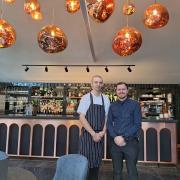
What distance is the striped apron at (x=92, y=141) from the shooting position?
259cm

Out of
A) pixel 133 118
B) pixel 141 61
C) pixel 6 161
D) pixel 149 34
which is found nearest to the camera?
pixel 6 161

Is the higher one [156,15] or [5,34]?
[156,15]

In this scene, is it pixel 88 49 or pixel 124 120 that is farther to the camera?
pixel 88 49

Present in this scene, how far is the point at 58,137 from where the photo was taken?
5.00m

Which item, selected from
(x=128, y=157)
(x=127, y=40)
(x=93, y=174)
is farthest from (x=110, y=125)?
(x=127, y=40)

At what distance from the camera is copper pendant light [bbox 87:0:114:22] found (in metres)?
1.90

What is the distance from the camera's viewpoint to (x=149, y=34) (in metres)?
4.17

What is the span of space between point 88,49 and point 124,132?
9.35ft

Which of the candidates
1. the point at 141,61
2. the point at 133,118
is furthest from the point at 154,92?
the point at 133,118

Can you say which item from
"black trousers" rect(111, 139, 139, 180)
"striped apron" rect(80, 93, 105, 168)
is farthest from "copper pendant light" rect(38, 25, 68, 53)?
"black trousers" rect(111, 139, 139, 180)

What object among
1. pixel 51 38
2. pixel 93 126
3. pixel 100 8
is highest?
pixel 100 8

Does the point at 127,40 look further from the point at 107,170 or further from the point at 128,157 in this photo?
the point at 107,170

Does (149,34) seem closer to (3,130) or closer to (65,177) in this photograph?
(65,177)

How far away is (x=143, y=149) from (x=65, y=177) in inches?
133
